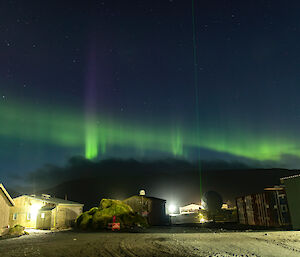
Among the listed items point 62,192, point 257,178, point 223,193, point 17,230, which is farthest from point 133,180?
point 17,230

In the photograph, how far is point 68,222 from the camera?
33.4 m

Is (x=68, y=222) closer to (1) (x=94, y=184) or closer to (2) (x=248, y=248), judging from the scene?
(2) (x=248, y=248)

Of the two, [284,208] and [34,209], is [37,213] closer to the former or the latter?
[34,209]

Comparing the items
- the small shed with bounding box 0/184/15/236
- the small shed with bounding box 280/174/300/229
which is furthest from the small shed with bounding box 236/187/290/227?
the small shed with bounding box 0/184/15/236

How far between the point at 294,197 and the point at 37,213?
3014 cm

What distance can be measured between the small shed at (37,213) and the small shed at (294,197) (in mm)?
27066

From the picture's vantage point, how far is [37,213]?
31.6 m

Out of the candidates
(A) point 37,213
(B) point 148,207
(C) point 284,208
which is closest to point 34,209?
(A) point 37,213

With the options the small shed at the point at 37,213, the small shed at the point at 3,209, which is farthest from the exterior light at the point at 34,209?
the small shed at the point at 3,209

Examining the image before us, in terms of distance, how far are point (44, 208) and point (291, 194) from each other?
2903 centimetres

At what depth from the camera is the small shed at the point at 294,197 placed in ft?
76.3

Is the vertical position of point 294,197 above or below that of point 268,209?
above

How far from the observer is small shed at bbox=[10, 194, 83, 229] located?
30.4m

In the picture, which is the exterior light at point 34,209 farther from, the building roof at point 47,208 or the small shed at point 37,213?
the building roof at point 47,208
